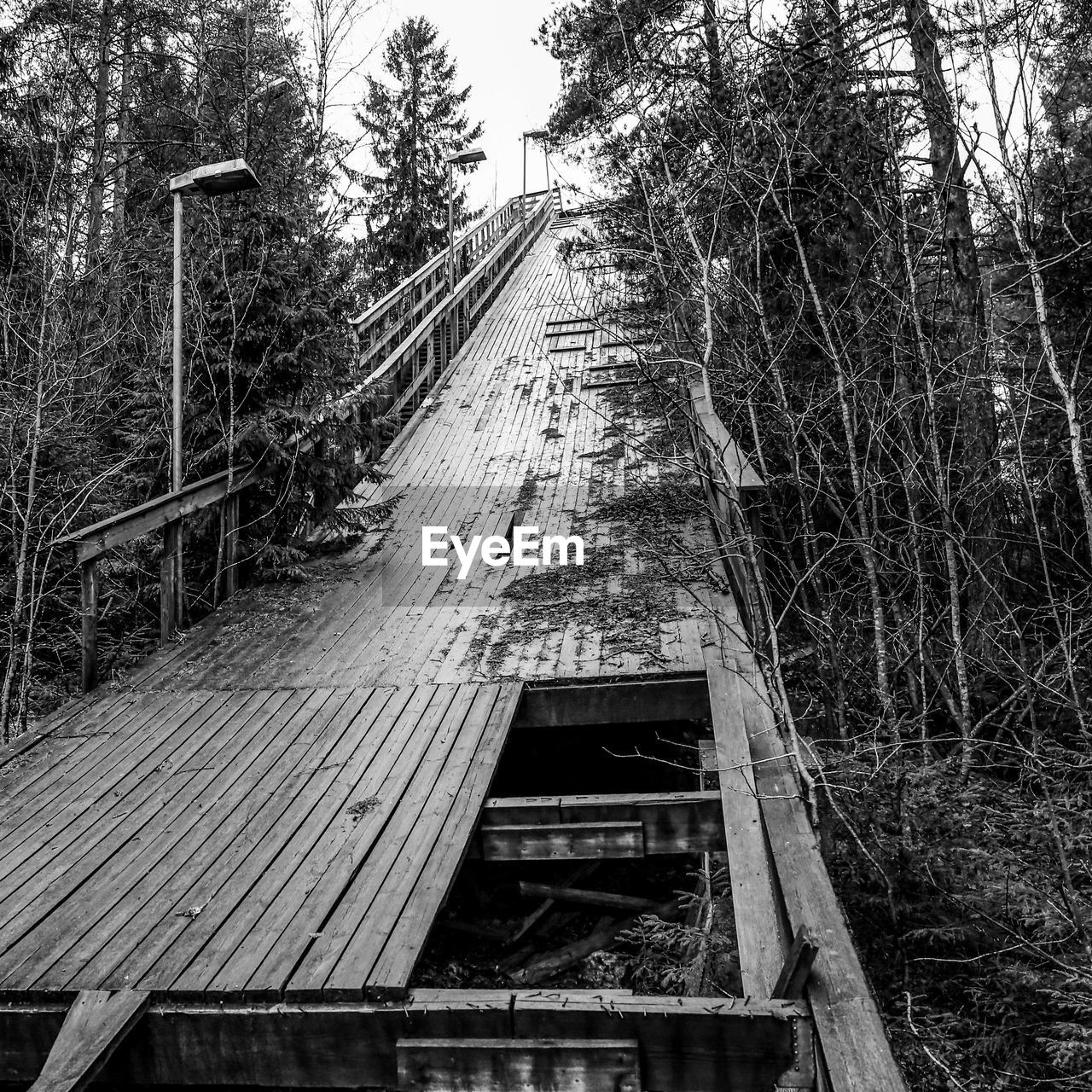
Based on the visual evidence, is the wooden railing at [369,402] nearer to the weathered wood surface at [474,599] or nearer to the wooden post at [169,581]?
the wooden post at [169,581]

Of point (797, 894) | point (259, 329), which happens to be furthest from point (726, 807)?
point (259, 329)

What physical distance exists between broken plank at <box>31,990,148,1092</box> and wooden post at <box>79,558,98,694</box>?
2777mm

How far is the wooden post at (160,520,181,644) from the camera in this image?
230 inches

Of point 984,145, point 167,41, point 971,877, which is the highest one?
point 167,41

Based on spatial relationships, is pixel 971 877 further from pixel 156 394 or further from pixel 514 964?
pixel 156 394

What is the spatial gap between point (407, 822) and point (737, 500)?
2172 mm

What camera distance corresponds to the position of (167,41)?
41.9 feet

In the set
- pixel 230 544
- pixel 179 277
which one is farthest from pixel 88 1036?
pixel 179 277

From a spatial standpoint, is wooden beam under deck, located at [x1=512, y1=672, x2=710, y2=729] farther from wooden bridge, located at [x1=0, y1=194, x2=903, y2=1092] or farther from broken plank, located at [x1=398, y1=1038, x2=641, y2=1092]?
broken plank, located at [x1=398, y1=1038, x2=641, y2=1092]

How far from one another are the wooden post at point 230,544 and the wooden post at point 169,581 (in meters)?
0.65

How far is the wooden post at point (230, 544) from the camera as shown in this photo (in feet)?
21.7

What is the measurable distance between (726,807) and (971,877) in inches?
50.1

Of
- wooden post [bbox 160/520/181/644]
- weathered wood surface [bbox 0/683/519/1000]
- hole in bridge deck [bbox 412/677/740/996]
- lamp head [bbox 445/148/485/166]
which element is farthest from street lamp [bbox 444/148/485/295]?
weathered wood surface [bbox 0/683/519/1000]

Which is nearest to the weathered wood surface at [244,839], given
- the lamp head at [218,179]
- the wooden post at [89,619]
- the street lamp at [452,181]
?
the wooden post at [89,619]
